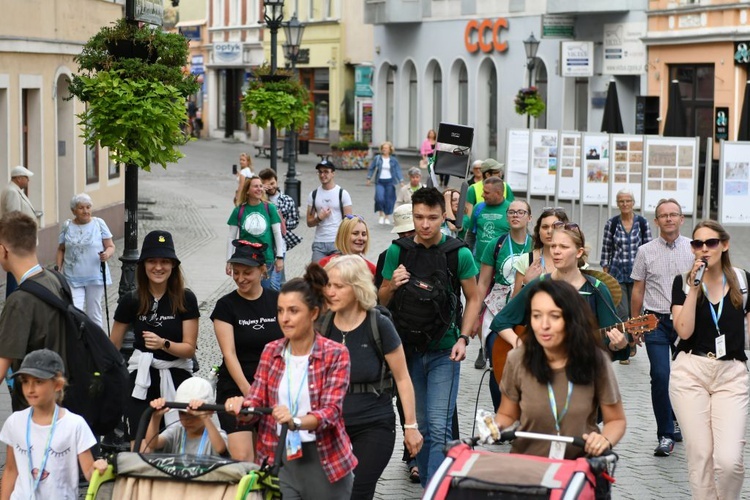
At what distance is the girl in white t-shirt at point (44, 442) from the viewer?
661 centimetres

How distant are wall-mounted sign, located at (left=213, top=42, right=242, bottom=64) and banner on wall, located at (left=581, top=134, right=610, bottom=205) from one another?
4665 centimetres

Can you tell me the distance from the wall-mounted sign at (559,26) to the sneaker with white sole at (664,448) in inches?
1294

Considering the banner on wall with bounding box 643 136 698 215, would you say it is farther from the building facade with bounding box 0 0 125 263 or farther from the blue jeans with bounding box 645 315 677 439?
the blue jeans with bounding box 645 315 677 439

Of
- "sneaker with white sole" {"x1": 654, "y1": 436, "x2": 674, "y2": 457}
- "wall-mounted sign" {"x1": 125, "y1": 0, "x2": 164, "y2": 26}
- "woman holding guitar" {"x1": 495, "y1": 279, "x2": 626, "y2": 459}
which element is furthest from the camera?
"wall-mounted sign" {"x1": 125, "y1": 0, "x2": 164, "y2": 26}

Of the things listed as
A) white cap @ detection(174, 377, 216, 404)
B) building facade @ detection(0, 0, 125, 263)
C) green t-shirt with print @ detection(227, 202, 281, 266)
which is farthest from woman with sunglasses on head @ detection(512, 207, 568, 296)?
building facade @ detection(0, 0, 125, 263)

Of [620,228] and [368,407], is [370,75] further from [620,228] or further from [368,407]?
[368,407]

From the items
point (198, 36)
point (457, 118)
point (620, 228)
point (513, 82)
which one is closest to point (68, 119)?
point (620, 228)

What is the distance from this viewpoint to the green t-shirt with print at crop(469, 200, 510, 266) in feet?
44.7

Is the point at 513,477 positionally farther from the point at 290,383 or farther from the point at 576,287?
the point at 576,287

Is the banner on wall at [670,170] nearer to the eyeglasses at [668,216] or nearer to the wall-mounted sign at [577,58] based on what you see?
the eyeglasses at [668,216]

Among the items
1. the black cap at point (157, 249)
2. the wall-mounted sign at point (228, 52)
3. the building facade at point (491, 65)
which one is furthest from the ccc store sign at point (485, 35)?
the black cap at point (157, 249)

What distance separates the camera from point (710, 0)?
35.3 meters

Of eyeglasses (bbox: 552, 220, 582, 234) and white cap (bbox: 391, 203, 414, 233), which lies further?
Result: white cap (bbox: 391, 203, 414, 233)

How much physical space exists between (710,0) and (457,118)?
16.1 meters
